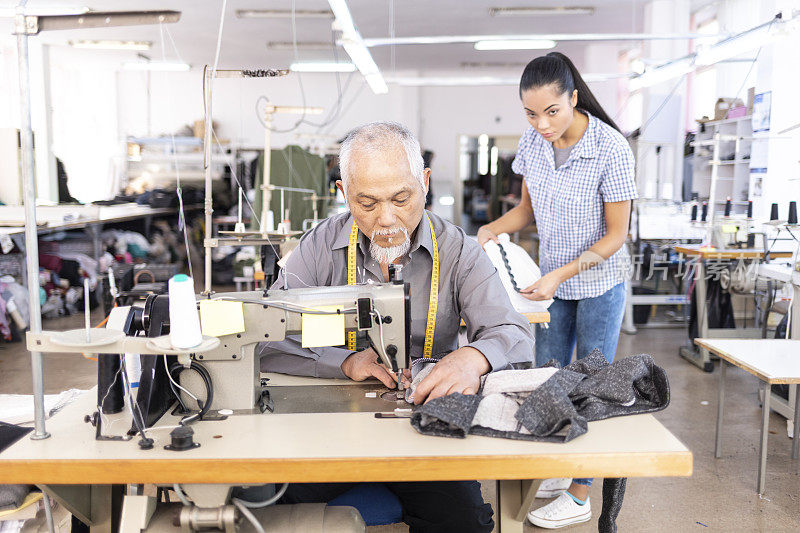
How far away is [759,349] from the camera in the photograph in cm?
246

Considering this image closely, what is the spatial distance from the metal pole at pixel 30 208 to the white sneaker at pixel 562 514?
1.58 m

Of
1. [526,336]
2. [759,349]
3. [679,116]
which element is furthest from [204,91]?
[679,116]

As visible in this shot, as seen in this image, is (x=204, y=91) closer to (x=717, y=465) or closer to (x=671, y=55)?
(x=717, y=465)

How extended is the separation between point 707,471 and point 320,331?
209cm

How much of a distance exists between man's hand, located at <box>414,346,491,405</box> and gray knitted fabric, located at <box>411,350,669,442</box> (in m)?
0.07

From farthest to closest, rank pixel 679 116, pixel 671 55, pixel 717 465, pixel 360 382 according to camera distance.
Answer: pixel 679 116 → pixel 671 55 → pixel 717 465 → pixel 360 382

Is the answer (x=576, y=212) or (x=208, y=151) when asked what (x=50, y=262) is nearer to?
(x=208, y=151)

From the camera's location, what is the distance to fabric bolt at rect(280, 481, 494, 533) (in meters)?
1.30

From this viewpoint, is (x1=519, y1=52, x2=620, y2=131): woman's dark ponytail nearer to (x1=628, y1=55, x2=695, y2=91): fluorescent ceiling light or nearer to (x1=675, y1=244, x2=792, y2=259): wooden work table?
(x1=675, y1=244, x2=792, y2=259): wooden work table

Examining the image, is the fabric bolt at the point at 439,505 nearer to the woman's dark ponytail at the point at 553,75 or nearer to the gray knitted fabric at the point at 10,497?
the gray knitted fabric at the point at 10,497

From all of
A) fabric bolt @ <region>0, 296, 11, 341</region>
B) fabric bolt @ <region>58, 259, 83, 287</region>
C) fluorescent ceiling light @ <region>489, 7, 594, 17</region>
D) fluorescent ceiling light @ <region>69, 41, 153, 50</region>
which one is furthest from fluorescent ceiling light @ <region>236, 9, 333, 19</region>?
fabric bolt @ <region>0, 296, 11, 341</region>

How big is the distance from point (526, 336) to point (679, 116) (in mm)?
7436

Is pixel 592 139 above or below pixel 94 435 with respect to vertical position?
above

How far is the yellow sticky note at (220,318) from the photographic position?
1201 millimetres
